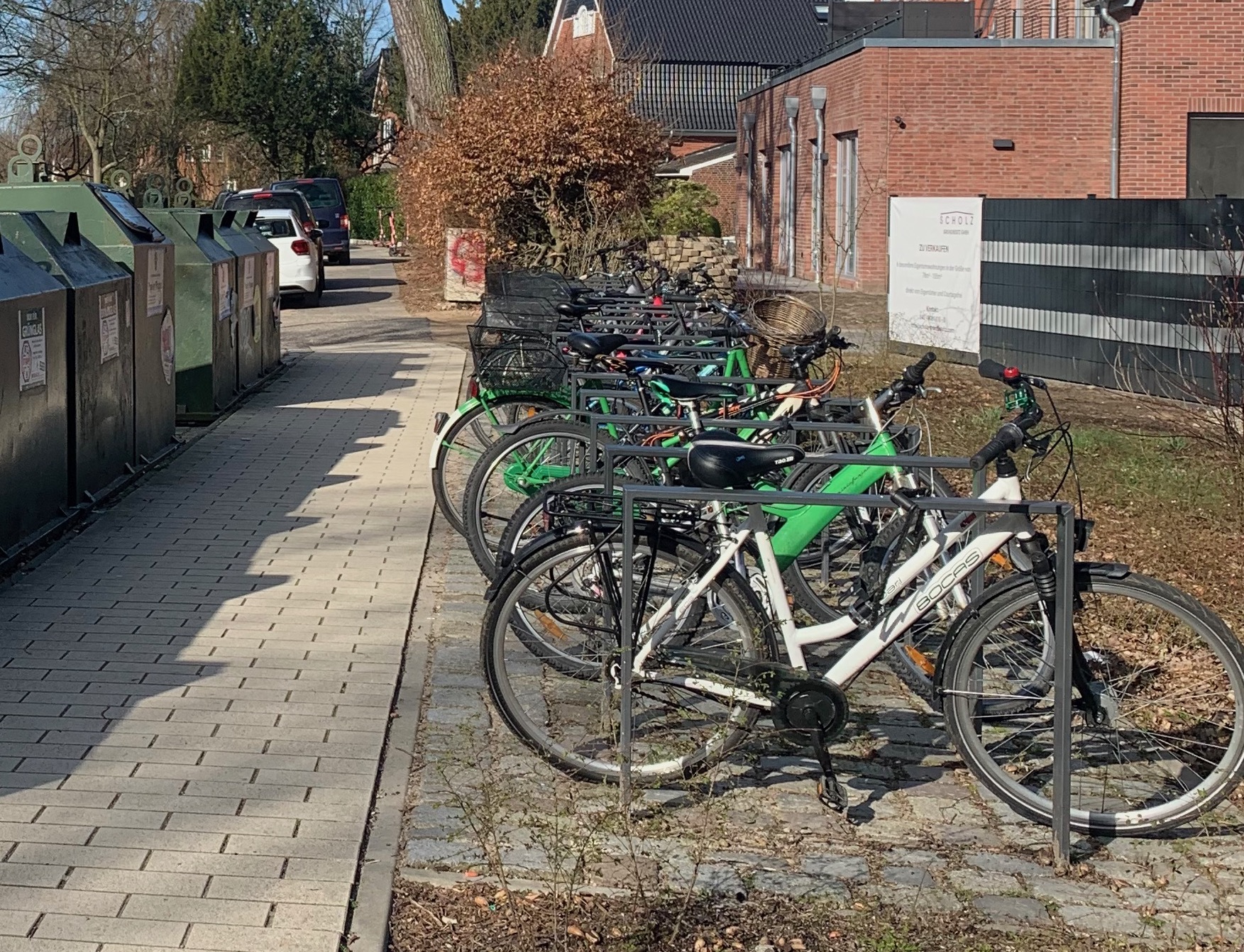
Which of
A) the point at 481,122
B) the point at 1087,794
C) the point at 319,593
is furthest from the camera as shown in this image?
the point at 481,122

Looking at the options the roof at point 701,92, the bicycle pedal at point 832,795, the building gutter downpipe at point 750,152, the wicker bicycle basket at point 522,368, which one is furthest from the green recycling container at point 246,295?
the roof at point 701,92

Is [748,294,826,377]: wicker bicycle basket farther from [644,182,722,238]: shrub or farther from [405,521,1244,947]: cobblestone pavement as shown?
[644,182,722,238]: shrub

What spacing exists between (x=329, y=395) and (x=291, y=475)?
4087 mm

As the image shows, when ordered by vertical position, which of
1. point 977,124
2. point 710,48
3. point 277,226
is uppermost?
point 710,48

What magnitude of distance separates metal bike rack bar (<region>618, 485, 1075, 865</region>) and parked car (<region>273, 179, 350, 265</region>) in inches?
1258

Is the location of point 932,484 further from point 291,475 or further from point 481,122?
point 481,122

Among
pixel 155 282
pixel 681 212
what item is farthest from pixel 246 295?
pixel 681 212

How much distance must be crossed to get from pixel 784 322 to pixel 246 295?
6853mm

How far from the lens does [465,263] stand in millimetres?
22766

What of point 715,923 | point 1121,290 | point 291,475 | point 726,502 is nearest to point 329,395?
point 291,475

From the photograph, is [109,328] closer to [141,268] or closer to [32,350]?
[141,268]

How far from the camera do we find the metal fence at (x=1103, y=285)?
1344 cm

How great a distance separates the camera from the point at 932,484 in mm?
5879

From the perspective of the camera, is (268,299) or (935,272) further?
(935,272)
